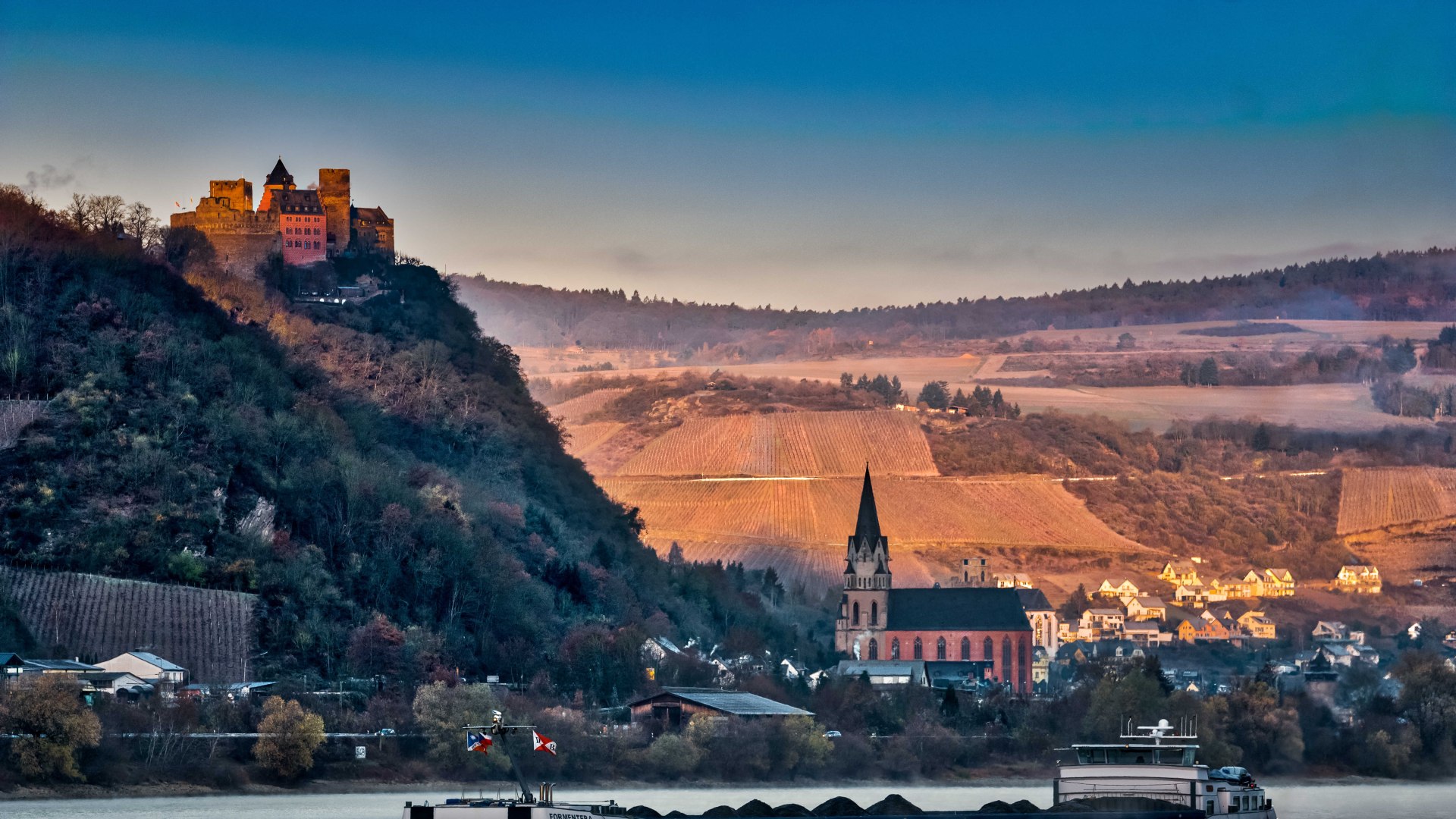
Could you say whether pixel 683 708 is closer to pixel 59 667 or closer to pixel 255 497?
pixel 255 497

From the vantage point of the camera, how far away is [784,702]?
592ft

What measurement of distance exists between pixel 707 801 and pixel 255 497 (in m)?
47.3

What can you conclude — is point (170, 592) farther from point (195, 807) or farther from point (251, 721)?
point (195, 807)

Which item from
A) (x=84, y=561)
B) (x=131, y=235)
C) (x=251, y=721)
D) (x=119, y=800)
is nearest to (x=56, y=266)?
(x=131, y=235)

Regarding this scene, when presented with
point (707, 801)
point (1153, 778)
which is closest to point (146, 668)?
point (707, 801)

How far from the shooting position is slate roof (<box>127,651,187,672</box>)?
440 ft

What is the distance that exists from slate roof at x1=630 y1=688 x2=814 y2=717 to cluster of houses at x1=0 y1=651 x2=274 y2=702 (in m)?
31.5

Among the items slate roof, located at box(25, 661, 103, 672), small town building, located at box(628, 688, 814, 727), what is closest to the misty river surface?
small town building, located at box(628, 688, 814, 727)

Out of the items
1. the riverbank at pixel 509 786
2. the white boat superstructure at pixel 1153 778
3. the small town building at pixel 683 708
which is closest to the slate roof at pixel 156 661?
the riverbank at pixel 509 786

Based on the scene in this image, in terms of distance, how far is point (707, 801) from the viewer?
126 m

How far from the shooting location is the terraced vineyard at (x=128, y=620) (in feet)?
452

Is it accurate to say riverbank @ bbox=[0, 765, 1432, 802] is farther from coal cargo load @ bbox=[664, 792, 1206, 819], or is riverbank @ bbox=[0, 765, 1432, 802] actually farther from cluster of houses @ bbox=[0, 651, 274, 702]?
coal cargo load @ bbox=[664, 792, 1206, 819]

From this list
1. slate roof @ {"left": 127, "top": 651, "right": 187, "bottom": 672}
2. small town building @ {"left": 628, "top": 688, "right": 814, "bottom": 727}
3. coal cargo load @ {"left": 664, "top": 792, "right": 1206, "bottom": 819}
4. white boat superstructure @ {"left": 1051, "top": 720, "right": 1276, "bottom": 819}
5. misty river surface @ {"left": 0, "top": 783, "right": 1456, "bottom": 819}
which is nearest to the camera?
coal cargo load @ {"left": 664, "top": 792, "right": 1206, "bottom": 819}

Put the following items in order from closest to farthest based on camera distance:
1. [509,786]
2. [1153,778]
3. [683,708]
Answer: [1153,778] < [509,786] < [683,708]
